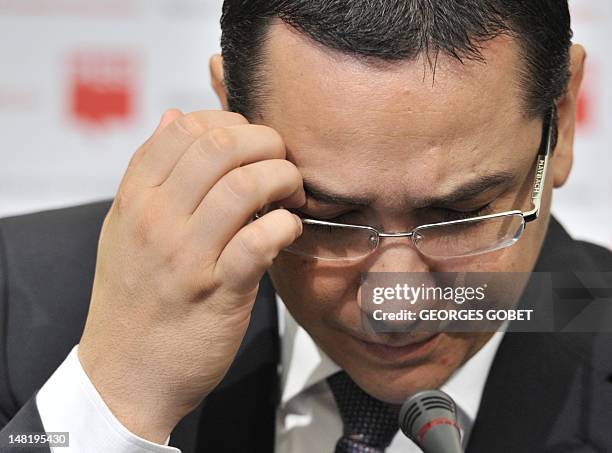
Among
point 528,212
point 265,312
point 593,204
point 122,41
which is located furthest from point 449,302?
point 122,41

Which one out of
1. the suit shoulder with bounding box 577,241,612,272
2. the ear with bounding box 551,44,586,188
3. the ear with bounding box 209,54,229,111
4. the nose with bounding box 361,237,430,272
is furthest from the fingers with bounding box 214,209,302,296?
the suit shoulder with bounding box 577,241,612,272

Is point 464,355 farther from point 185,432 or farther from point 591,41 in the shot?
point 591,41

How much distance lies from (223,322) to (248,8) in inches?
17.4

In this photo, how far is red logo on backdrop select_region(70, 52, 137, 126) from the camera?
10.0ft

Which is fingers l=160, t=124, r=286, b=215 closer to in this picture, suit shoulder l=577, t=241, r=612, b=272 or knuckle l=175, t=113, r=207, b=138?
knuckle l=175, t=113, r=207, b=138

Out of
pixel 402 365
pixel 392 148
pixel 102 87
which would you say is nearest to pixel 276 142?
pixel 392 148

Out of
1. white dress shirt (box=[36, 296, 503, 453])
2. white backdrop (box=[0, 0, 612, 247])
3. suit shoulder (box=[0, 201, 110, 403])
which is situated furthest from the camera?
white backdrop (box=[0, 0, 612, 247])

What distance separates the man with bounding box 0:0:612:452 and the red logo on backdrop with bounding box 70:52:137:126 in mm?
1727

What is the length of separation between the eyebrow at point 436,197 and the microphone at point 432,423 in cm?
25

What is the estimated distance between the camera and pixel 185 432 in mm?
1492

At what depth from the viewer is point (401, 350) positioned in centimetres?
133
